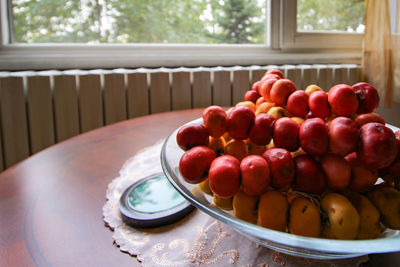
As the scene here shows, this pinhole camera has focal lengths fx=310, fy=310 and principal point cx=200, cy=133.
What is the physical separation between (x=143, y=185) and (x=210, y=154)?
0.79ft

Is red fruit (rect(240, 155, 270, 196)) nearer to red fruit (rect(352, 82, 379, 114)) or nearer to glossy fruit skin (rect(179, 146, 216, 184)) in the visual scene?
glossy fruit skin (rect(179, 146, 216, 184))

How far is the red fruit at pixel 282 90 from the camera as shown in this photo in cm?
41

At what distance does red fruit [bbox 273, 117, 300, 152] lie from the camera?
0.34 metres

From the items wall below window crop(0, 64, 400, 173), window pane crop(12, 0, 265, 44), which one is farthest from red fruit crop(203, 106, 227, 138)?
window pane crop(12, 0, 265, 44)

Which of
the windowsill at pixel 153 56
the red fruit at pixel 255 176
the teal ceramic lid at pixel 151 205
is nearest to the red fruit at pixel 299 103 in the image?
the red fruit at pixel 255 176

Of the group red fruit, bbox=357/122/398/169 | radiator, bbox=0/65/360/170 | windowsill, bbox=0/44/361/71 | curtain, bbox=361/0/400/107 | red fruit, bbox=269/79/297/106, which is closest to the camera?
red fruit, bbox=357/122/398/169

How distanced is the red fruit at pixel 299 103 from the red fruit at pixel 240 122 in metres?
0.06

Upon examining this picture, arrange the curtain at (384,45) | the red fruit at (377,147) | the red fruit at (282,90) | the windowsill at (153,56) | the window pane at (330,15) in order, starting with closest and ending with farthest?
the red fruit at (377,147) < the red fruit at (282,90) < the windowsill at (153,56) < the curtain at (384,45) < the window pane at (330,15)

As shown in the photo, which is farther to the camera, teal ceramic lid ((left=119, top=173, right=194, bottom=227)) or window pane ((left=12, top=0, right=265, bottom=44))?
window pane ((left=12, top=0, right=265, bottom=44))

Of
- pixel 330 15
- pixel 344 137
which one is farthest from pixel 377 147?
pixel 330 15

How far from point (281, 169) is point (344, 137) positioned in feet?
0.22

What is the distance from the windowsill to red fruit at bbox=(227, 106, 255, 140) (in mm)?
1347

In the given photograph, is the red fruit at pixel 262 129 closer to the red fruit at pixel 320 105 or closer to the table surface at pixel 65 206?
the red fruit at pixel 320 105

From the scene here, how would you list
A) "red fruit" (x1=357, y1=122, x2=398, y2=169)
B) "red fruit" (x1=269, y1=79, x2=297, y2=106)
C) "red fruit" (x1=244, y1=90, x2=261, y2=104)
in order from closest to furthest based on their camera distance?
"red fruit" (x1=357, y1=122, x2=398, y2=169)
"red fruit" (x1=269, y1=79, x2=297, y2=106)
"red fruit" (x1=244, y1=90, x2=261, y2=104)
